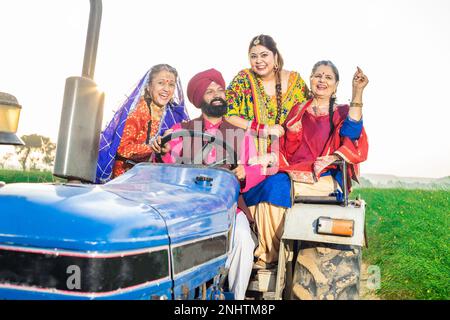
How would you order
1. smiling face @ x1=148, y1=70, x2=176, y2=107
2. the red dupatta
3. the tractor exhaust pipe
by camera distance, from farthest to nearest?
smiling face @ x1=148, y1=70, x2=176, y2=107 → the red dupatta → the tractor exhaust pipe

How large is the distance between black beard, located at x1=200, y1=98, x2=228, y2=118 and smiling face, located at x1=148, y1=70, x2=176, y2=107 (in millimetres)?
908

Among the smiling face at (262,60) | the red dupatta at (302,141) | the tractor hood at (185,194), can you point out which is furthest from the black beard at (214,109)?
the tractor hood at (185,194)

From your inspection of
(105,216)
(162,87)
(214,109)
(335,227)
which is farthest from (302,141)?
(105,216)

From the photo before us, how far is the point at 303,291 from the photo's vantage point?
127 inches

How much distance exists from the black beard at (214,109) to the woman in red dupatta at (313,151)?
24.0 inches

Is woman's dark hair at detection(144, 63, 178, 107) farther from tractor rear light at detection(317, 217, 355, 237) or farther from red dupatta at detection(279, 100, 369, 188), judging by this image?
tractor rear light at detection(317, 217, 355, 237)

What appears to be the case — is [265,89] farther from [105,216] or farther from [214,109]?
[105,216]

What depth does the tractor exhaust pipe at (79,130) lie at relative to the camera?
2078 mm

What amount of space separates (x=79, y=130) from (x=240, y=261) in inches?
Result: 61.8

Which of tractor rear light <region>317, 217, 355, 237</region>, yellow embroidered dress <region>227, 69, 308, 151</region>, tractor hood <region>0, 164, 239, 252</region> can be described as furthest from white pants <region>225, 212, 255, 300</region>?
yellow embroidered dress <region>227, 69, 308, 151</region>

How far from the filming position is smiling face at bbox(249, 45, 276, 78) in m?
4.64

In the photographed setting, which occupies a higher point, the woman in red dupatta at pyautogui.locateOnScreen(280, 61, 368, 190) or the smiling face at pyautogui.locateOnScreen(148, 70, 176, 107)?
the smiling face at pyautogui.locateOnScreen(148, 70, 176, 107)

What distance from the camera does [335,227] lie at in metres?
3.18
